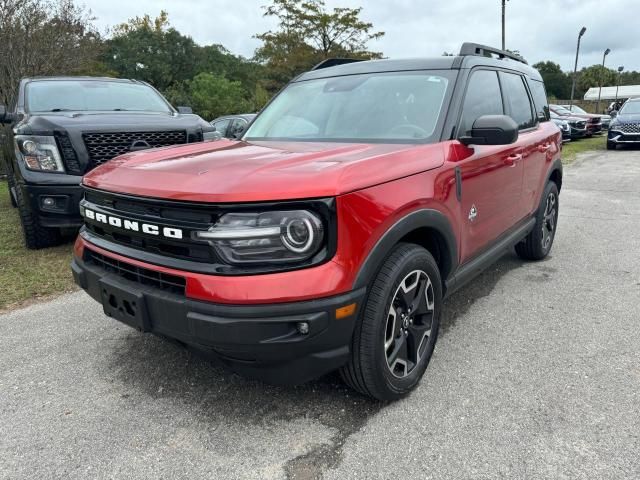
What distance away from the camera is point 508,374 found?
2.80 metres

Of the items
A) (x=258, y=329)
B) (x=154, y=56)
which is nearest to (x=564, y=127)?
(x=258, y=329)

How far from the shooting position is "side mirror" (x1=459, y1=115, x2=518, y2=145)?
273cm

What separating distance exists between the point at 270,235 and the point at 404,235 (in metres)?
0.75

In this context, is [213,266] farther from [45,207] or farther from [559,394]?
[45,207]

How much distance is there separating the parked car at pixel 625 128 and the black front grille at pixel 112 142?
15.6 metres

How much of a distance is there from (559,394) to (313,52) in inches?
1452

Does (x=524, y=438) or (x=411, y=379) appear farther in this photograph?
(x=411, y=379)

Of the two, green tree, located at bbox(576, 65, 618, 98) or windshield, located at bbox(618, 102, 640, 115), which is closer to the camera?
windshield, located at bbox(618, 102, 640, 115)

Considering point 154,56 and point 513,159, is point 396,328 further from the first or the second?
point 154,56

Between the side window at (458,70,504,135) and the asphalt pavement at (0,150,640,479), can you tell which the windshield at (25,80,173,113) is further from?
the side window at (458,70,504,135)

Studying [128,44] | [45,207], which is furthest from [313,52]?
[45,207]

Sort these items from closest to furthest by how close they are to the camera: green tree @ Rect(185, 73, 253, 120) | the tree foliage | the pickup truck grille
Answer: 1. the tree foliage
2. the pickup truck grille
3. green tree @ Rect(185, 73, 253, 120)

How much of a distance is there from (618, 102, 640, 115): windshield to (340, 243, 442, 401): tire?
55.5 feet

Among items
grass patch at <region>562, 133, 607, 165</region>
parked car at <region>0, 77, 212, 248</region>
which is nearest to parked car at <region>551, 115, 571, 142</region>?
grass patch at <region>562, 133, 607, 165</region>
